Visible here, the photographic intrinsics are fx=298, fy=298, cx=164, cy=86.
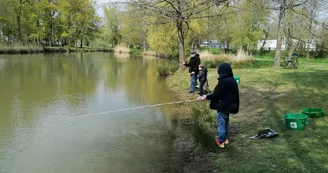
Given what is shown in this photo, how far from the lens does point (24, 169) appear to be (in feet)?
17.0

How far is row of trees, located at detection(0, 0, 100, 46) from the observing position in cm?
4519

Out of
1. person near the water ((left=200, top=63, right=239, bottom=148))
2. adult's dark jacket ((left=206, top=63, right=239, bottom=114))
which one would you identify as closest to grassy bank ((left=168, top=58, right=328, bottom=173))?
person near the water ((left=200, top=63, right=239, bottom=148))

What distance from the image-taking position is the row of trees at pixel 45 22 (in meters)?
45.2

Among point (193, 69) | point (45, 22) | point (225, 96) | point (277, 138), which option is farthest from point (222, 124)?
point (45, 22)

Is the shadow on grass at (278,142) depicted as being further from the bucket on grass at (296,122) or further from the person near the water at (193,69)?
the person near the water at (193,69)

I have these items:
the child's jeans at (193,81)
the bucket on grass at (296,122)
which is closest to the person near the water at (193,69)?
the child's jeans at (193,81)

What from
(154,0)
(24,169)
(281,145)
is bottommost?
(24,169)

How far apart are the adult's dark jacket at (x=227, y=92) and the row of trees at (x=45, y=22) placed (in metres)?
37.4

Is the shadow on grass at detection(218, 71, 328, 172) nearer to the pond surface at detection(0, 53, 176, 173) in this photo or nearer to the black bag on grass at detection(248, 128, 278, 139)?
the black bag on grass at detection(248, 128, 278, 139)

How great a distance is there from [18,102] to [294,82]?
10228 mm

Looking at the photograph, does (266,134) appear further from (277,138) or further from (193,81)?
(193,81)

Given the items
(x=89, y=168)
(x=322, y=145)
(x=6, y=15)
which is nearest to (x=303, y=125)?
(x=322, y=145)

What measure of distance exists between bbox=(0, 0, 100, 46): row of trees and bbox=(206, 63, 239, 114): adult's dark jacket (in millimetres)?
37401

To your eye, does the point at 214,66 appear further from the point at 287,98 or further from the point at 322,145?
the point at 322,145
